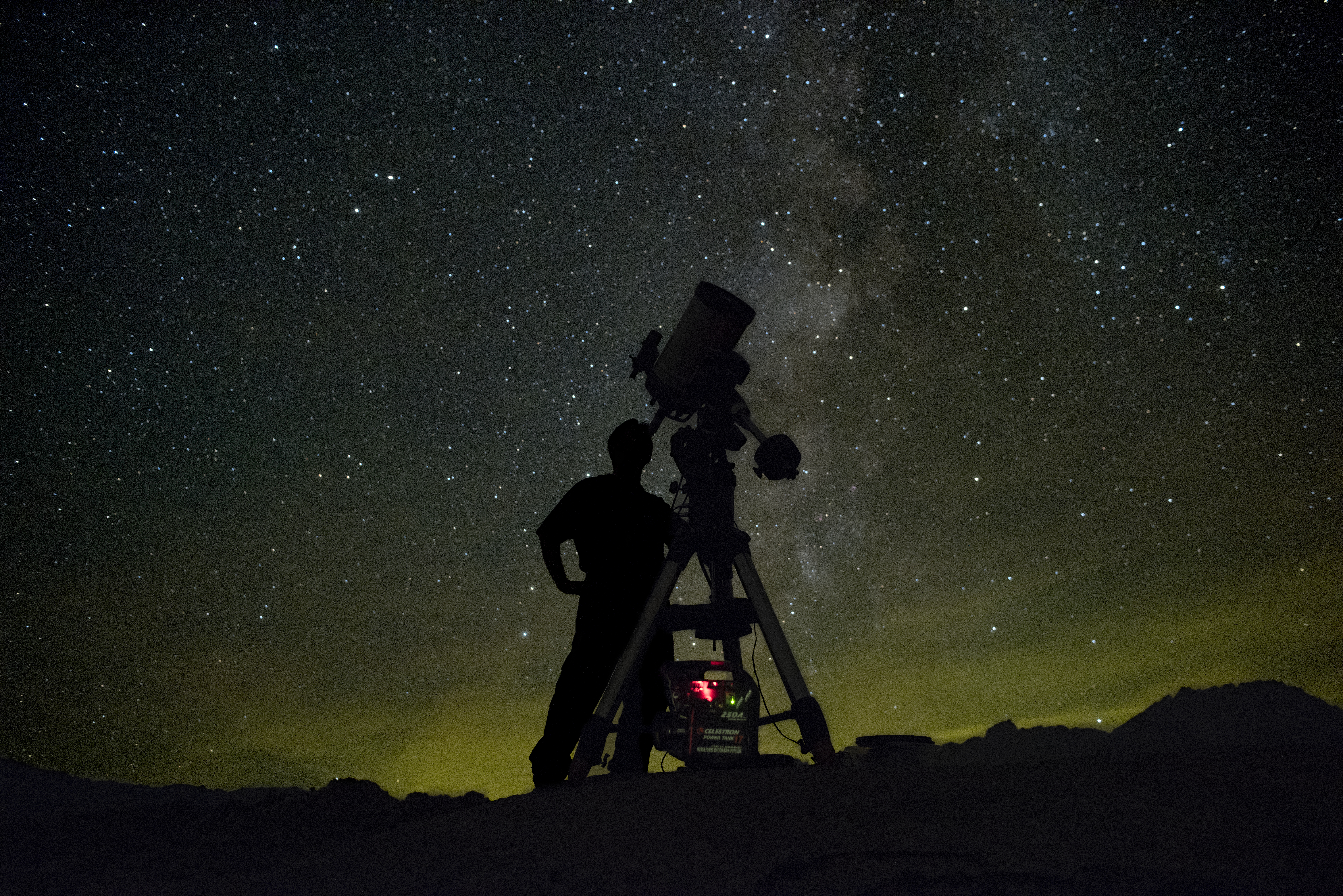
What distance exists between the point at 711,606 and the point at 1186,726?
12.1m

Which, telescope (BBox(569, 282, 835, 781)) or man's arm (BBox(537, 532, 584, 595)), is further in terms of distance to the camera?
man's arm (BBox(537, 532, 584, 595))

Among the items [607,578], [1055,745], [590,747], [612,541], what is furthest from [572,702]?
[1055,745]

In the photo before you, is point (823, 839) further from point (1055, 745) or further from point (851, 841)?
point (1055, 745)

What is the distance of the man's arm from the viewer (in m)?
5.06

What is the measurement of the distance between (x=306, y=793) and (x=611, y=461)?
3.69 metres

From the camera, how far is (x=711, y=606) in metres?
4.89

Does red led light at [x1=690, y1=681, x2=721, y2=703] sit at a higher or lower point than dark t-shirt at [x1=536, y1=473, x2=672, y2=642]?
lower

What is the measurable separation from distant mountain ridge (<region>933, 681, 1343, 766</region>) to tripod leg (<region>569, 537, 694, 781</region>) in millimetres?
5410

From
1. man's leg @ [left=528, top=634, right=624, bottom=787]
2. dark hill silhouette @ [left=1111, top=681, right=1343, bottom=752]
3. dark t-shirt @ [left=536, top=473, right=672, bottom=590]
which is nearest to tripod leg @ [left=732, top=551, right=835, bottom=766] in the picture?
dark t-shirt @ [left=536, top=473, right=672, bottom=590]

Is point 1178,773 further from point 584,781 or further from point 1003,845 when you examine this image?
point 584,781

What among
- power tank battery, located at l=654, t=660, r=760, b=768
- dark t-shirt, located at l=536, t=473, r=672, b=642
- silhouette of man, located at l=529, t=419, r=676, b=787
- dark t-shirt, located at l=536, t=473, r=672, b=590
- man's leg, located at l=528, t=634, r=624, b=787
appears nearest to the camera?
power tank battery, located at l=654, t=660, r=760, b=768

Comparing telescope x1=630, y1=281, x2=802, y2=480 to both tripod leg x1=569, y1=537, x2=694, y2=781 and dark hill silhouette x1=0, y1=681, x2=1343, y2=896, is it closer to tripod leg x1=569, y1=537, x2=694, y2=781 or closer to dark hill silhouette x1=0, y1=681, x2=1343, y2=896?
tripod leg x1=569, y1=537, x2=694, y2=781

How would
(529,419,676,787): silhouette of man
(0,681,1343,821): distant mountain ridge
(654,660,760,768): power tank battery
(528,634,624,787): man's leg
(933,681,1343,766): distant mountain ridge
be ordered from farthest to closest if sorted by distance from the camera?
(933,681,1343,766): distant mountain ridge, (0,681,1343,821): distant mountain ridge, (529,419,676,787): silhouette of man, (528,634,624,787): man's leg, (654,660,760,768): power tank battery

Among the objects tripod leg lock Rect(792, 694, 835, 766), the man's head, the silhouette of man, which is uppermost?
the man's head
